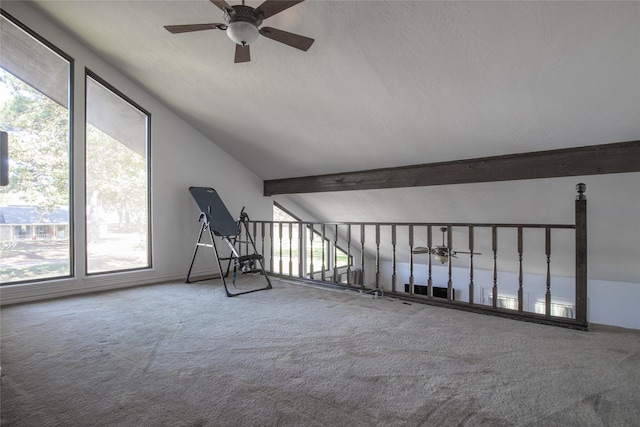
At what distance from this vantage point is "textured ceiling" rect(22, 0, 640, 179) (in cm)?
236

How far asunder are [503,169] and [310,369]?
3.07 m

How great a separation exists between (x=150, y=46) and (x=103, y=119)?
4.41ft

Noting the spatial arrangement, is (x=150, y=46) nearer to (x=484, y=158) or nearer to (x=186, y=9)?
(x=186, y=9)

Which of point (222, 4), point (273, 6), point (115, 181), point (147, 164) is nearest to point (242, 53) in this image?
point (222, 4)

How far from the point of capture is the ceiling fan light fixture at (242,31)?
2.27 m

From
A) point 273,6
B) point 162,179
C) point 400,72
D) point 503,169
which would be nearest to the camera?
point 273,6

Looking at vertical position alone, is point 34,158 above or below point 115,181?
above

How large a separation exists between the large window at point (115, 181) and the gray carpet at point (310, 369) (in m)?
1.23

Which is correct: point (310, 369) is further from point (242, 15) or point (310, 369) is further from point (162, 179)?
point (162, 179)

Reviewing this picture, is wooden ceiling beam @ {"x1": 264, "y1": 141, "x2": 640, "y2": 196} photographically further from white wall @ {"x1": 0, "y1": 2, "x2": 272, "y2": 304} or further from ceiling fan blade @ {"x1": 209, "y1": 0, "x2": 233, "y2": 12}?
ceiling fan blade @ {"x1": 209, "y1": 0, "x2": 233, "y2": 12}

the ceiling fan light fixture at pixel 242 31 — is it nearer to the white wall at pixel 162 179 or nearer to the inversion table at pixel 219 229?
the inversion table at pixel 219 229

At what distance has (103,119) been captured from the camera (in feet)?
14.1

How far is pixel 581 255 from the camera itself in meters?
2.68

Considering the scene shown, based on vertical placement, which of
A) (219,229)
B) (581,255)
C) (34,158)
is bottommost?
(581,255)
